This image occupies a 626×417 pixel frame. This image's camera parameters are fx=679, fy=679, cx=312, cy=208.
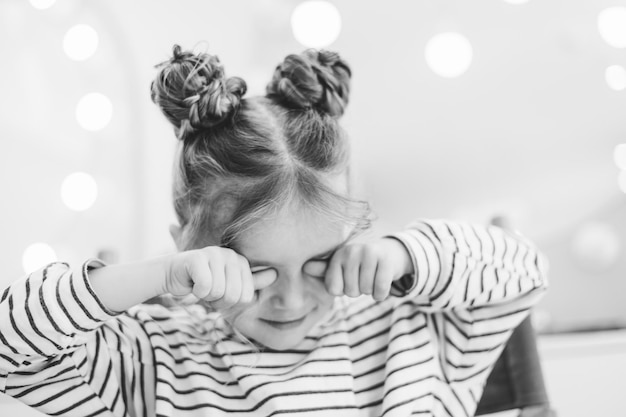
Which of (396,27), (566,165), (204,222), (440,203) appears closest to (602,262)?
(566,165)

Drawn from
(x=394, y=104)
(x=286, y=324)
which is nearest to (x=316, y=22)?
(x=394, y=104)

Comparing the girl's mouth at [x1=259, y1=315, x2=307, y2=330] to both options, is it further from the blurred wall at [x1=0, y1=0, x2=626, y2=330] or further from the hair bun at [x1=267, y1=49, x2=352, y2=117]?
the blurred wall at [x1=0, y1=0, x2=626, y2=330]

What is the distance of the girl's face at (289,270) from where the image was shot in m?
0.62

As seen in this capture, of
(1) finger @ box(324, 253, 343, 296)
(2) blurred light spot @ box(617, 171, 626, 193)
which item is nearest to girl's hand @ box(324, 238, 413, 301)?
(1) finger @ box(324, 253, 343, 296)

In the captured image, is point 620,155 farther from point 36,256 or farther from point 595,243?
point 36,256

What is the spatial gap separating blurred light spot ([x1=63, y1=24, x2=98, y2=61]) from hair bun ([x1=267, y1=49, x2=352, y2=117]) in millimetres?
600

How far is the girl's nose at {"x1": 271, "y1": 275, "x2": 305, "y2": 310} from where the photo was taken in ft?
2.06

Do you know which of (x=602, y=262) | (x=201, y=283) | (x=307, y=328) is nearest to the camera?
(x=201, y=283)

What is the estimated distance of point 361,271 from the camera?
643 millimetres

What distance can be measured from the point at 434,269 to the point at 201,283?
0.24 meters

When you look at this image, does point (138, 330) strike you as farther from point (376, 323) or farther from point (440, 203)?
point (440, 203)

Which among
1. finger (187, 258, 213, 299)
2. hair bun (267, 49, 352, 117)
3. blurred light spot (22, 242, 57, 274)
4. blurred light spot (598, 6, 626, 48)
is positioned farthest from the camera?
blurred light spot (598, 6, 626, 48)

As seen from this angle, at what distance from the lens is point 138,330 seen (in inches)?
28.0

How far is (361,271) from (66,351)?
10.9 inches
